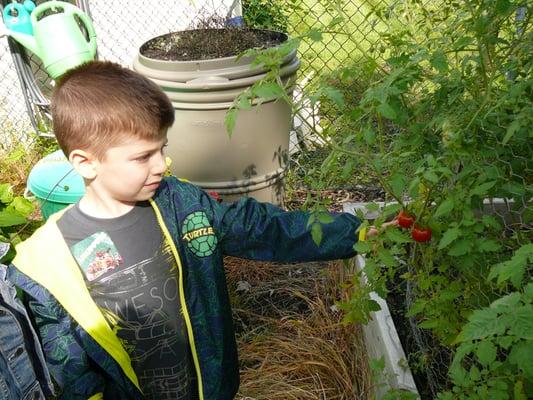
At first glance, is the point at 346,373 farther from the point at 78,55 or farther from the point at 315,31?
the point at 78,55

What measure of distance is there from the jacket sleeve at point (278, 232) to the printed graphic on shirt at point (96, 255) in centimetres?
30

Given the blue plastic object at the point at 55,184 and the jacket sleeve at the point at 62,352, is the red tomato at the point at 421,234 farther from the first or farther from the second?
the blue plastic object at the point at 55,184

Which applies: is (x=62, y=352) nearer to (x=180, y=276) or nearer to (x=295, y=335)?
(x=180, y=276)

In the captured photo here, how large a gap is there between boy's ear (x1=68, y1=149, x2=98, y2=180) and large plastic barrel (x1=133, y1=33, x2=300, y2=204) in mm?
1228

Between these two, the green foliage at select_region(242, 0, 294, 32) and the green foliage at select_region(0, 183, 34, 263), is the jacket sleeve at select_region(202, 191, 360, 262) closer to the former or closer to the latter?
the green foliage at select_region(0, 183, 34, 263)

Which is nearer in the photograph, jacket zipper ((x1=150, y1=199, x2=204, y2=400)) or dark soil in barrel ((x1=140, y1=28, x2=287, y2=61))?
jacket zipper ((x1=150, y1=199, x2=204, y2=400))

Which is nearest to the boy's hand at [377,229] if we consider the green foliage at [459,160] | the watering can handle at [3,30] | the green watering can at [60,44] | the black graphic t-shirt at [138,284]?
the green foliage at [459,160]

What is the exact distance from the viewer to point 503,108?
56.2 inches

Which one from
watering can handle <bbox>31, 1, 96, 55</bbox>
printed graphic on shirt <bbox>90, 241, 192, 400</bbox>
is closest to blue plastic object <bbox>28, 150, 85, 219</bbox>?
printed graphic on shirt <bbox>90, 241, 192, 400</bbox>

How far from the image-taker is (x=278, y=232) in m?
1.70

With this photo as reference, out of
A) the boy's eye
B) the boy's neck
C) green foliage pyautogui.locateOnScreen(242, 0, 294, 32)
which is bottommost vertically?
green foliage pyautogui.locateOnScreen(242, 0, 294, 32)

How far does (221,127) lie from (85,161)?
4.31 ft

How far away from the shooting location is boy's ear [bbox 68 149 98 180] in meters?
1.55

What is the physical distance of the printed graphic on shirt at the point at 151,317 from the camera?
62.8 inches
